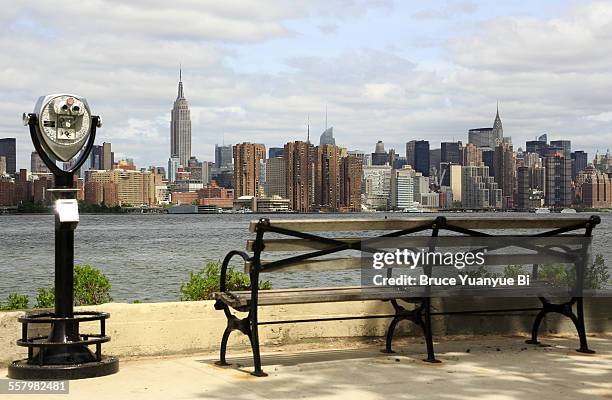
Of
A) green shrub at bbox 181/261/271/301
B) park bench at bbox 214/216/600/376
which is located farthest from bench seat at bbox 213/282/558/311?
green shrub at bbox 181/261/271/301

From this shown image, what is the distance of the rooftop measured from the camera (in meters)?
6.49

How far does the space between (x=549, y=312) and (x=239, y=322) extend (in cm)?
332

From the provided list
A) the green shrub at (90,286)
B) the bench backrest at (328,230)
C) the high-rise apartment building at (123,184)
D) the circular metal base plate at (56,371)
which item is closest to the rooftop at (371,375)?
the circular metal base plate at (56,371)

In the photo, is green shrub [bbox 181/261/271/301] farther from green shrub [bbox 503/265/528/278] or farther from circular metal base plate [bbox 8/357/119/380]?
circular metal base plate [bbox 8/357/119/380]

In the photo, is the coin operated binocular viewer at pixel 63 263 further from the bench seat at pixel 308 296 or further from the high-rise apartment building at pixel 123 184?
the high-rise apartment building at pixel 123 184

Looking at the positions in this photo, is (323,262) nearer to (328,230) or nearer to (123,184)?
(328,230)

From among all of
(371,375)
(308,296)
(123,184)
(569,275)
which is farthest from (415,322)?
(123,184)

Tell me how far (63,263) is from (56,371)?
86cm

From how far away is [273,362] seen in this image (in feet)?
25.3

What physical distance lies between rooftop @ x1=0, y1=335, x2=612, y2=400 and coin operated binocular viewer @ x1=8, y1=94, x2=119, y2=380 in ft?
A: 0.91

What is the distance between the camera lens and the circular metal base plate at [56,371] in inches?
275

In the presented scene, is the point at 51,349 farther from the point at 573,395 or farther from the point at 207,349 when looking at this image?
the point at 573,395

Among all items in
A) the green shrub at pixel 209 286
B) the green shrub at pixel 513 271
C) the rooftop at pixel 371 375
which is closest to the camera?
the rooftop at pixel 371 375

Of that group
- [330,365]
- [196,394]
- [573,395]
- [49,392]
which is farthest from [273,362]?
[573,395]
